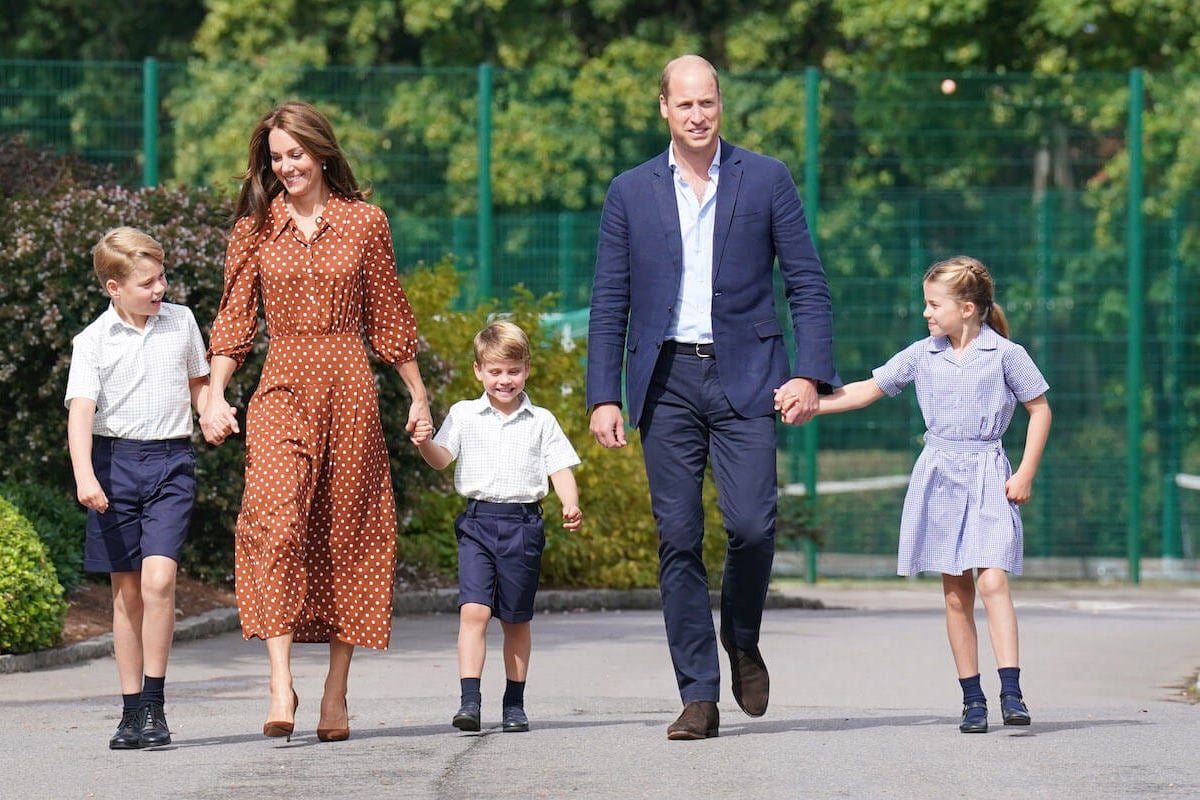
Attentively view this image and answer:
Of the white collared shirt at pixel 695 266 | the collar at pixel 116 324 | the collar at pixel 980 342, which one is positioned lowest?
the collar at pixel 980 342

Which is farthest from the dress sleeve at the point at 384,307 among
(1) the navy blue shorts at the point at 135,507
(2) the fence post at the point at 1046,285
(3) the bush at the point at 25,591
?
(2) the fence post at the point at 1046,285

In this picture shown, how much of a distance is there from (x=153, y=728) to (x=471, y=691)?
1000 millimetres

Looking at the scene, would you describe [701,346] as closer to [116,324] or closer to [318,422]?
[318,422]

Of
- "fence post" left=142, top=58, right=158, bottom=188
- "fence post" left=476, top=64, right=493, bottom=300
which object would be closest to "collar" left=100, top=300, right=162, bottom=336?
"fence post" left=142, top=58, right=158, bottom=188

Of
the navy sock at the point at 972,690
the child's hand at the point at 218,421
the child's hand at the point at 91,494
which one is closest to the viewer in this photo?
the child's hand at the point at 91,494

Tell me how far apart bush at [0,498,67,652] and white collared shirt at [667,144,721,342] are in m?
3.41

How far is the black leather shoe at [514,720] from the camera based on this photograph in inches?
288

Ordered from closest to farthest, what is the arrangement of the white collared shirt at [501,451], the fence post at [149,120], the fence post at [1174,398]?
the white collared shirt at [501,451], the fence post at [149,120], the fence post at [1174,398]

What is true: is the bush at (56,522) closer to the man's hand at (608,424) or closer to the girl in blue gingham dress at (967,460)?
the man's hand at (608,424)

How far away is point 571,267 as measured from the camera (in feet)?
54.1

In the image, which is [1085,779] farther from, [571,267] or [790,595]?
[571,267]

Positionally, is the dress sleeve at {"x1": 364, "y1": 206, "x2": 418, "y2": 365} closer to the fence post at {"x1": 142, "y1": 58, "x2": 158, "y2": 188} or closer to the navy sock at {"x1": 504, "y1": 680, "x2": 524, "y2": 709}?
the navy sock at {"x1": 504, "y1": 680, "x2": 524, "y2": 709}

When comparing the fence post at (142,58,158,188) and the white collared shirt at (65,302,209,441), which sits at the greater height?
the fence post at (142,58,158,188)

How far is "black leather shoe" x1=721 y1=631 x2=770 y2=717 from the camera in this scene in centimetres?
733
